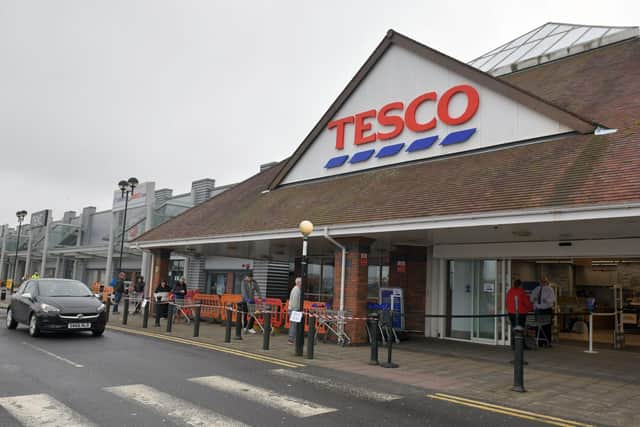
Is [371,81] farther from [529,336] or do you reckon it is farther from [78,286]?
[78,286]

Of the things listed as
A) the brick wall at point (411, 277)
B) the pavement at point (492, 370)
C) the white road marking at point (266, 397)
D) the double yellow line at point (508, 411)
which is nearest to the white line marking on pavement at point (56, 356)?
the white road marking at point (266, 397)

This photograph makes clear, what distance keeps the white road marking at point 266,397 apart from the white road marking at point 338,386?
0.97 meters

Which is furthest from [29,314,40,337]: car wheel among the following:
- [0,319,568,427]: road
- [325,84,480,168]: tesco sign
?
[325,84,480,168]: tesco sign

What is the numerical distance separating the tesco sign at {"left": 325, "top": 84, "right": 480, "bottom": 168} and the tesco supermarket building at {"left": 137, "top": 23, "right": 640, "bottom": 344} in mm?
41

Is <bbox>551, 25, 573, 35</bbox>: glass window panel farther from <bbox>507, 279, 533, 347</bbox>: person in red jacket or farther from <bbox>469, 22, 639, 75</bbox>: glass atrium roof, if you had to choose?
<bbox>507, 279, 533, 347</bbox>: person in red jacket

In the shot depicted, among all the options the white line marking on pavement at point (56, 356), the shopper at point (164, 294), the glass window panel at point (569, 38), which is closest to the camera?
the white line marking on pavement at point (56, 356)

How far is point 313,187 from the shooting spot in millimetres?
17453

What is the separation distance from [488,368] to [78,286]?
1101 cm

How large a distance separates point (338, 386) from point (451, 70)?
1011 centimetres

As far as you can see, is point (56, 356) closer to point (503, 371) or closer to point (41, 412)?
point (41, 412)

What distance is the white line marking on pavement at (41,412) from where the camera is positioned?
5.64 meters

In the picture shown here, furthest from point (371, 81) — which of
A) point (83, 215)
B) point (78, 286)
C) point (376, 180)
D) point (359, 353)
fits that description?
point (83, 215)

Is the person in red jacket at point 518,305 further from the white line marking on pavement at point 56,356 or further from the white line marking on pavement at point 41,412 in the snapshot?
the white line marking on pavement at point 41,412

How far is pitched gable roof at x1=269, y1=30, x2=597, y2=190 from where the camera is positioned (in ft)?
39.2
